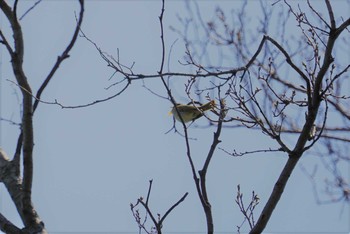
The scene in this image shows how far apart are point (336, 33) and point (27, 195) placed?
164 cm

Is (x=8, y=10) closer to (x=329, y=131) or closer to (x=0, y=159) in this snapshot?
(x=0, y=159)

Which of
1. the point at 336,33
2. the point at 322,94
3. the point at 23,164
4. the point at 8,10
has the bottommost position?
the point at 23,164

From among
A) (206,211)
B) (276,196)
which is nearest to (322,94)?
(276,196)

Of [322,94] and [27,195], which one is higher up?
[322,94]

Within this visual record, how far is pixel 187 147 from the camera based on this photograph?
2.51 m

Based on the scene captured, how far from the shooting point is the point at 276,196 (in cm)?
257

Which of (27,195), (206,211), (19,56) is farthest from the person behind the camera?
(19,56)

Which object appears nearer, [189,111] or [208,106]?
[208,106]

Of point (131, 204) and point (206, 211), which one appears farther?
point (131, 204)

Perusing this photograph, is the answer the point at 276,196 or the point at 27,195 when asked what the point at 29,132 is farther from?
the point at 276,196

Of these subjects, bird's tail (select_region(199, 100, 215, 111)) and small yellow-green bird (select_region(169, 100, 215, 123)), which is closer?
bird's tail (select_region(199, 100, 215, 111))

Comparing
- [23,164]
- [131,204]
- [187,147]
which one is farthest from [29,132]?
[187,147]

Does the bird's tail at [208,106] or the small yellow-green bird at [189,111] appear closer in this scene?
the bird's tail at [208,106]

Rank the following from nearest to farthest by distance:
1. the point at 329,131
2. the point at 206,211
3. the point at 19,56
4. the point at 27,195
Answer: the point at 206,211 → the point at 27,195 → the point at 19,56 → the point at 329,131
